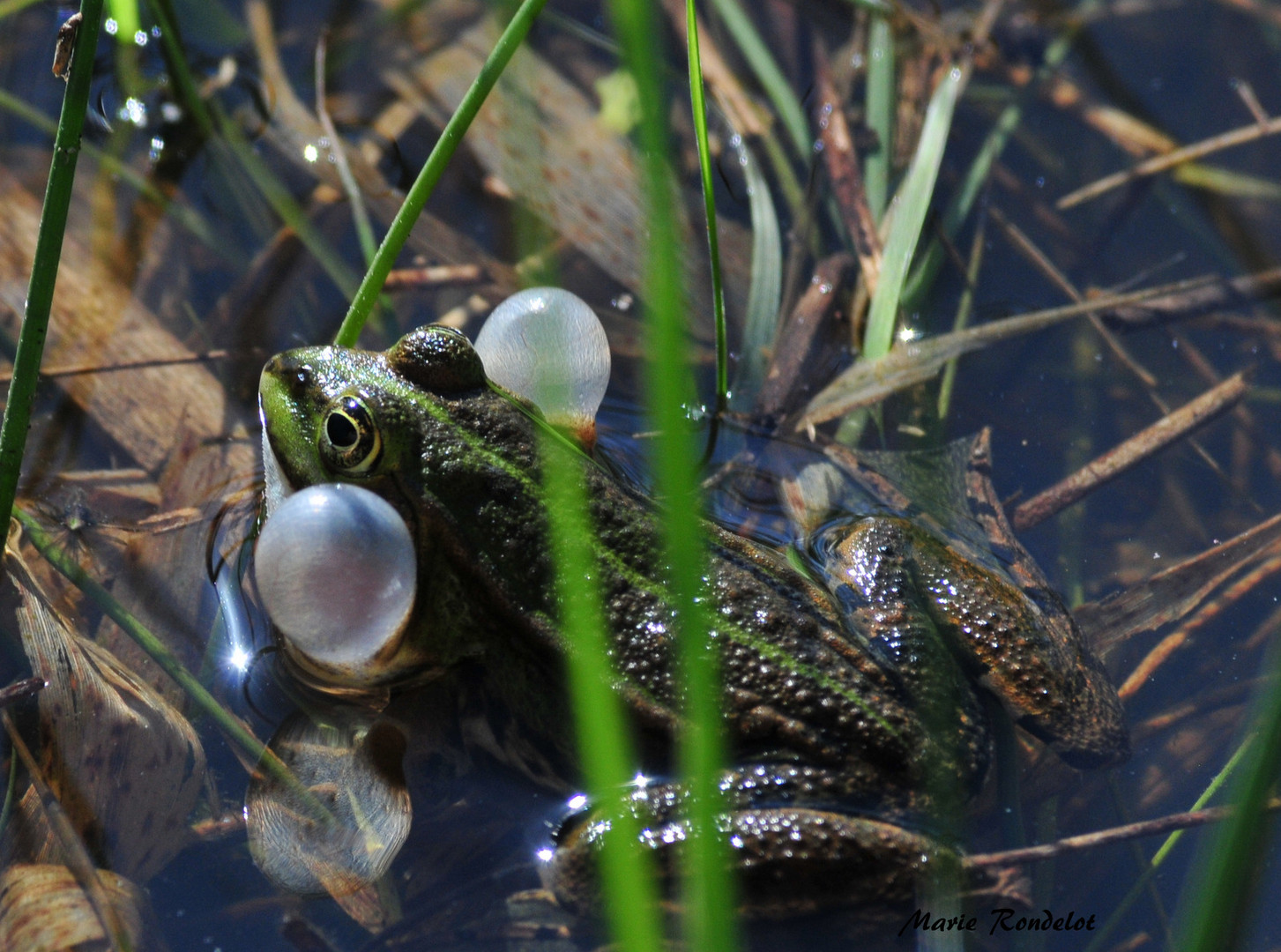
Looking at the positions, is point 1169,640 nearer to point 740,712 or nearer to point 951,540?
point 951,540

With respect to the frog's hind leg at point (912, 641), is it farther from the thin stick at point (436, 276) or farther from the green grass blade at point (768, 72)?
the green grass blade at point (768, 72)

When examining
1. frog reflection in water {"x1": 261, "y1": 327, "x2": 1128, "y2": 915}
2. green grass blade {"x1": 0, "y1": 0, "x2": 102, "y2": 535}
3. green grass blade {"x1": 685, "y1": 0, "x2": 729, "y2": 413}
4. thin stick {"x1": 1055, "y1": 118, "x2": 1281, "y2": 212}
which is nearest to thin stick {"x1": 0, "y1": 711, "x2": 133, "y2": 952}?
frog reflection in water {"x1": 261, "y1": 327, "x2": 1128, "y2": 915}

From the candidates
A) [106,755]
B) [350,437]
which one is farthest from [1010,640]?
[106,755]

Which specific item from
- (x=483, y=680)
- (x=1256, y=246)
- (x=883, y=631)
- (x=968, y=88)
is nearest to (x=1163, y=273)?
(x=1256, y=246)

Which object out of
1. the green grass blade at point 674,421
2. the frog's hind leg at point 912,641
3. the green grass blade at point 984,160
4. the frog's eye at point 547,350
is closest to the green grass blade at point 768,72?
the green grass blade at point 984,160

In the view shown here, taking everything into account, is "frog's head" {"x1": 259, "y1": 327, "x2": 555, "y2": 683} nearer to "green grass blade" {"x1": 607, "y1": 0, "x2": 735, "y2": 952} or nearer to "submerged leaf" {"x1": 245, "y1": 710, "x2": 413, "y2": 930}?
"submerged leaf" {"x1": 245, "y1": 710, "x2": 413, "y2": 930}

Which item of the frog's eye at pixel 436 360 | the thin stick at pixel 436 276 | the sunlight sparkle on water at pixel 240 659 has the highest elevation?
Answer: the thin stick at pixel 436 276
